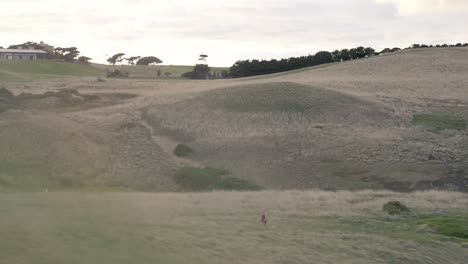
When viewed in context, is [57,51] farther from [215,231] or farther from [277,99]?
[215,231]

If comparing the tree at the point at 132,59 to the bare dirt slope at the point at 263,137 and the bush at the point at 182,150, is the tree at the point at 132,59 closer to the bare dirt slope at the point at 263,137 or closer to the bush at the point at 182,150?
the bare dirt slope at the point at 263,137

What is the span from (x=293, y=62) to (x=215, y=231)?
83697 millimetres

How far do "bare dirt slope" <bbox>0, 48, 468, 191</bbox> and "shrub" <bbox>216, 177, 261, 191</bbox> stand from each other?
1.28 m

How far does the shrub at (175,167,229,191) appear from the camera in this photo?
99.6ft

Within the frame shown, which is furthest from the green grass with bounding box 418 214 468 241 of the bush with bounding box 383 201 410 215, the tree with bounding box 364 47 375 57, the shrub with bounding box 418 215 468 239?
the tree with bounding box 364 47 375 57

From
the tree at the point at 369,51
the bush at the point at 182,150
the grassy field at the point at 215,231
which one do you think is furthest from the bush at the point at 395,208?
the tree at the point at 369,51

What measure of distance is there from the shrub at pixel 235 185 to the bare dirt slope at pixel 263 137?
1284mm

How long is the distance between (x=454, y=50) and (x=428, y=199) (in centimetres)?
7139

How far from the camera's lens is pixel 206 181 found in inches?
1224

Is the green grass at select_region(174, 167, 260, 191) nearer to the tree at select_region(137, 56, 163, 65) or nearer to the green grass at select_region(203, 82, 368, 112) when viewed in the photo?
the green grass at select_region(203, 82, 368, 112)

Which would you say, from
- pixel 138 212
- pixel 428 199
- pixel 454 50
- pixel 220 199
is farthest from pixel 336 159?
pixel 454 50

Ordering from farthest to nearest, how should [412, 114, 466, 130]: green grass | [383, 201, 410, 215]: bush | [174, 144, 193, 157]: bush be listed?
[412, 114, 466, 130]: green grass, [174, 144, 193, 157]: bush, [383, 201, 410, 215]: bush

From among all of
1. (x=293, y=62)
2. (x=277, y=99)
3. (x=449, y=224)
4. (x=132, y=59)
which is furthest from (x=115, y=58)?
(x=449, y=224)

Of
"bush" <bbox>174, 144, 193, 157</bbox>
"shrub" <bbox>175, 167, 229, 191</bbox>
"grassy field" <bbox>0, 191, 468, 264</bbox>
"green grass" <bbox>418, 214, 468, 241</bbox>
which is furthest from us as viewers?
"bush" <bbox>174, 144, 193, 157</bbox>
